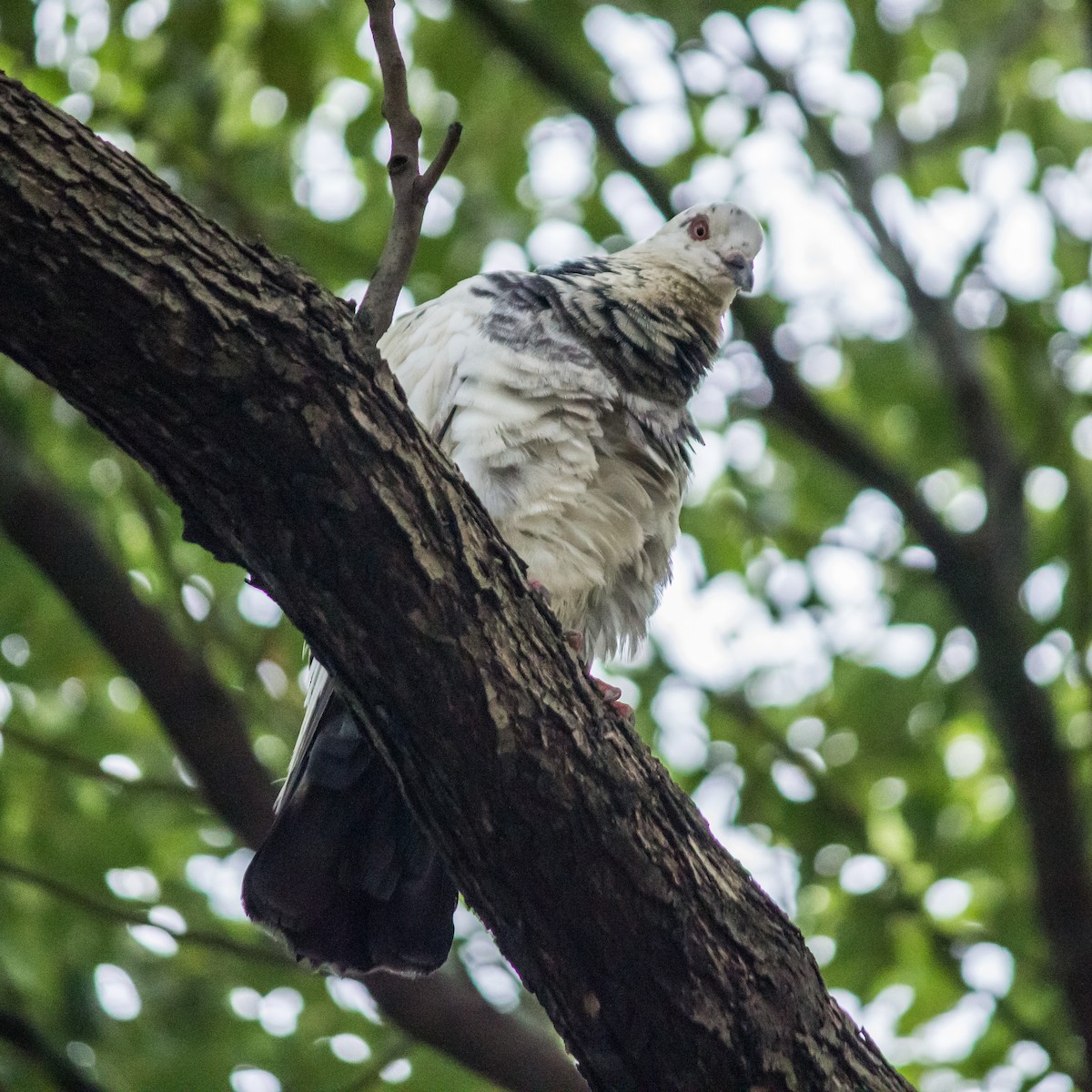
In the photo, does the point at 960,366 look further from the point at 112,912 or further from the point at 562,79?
the point at 112,912

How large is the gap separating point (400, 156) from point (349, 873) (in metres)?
1.48

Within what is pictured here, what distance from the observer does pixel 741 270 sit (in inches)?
154

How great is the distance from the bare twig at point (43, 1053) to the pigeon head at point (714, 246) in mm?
2745

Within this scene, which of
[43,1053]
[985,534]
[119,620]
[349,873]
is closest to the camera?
[349,873]

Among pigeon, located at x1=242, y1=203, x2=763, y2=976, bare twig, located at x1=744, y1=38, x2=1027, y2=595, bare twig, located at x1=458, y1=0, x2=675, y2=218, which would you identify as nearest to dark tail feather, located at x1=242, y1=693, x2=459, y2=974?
pigeon, located at x1=242, y1=203, x2=763, y2=976

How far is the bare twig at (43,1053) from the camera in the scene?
3.31m

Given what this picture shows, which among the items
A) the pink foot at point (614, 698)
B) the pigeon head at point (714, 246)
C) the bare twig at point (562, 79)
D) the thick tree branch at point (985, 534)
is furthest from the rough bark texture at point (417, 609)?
the bare twig at point (562, 79)

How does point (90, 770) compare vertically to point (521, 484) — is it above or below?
below

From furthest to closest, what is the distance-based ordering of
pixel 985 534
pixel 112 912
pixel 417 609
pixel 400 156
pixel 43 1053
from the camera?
pixel 985 534
pixel 112 912
pixel 43 1053
pixel 400 156
pixel 417 609

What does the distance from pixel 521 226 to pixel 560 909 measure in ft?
10.6

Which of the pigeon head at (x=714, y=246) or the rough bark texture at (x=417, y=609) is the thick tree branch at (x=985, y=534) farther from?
the rough bark texture at (x=417, y=609)

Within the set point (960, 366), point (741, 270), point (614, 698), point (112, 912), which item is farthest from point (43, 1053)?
point (960, 366)

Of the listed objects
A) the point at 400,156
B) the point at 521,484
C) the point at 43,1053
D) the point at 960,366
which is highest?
the point at 960,366

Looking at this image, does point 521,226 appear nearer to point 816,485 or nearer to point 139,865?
point 816,485
